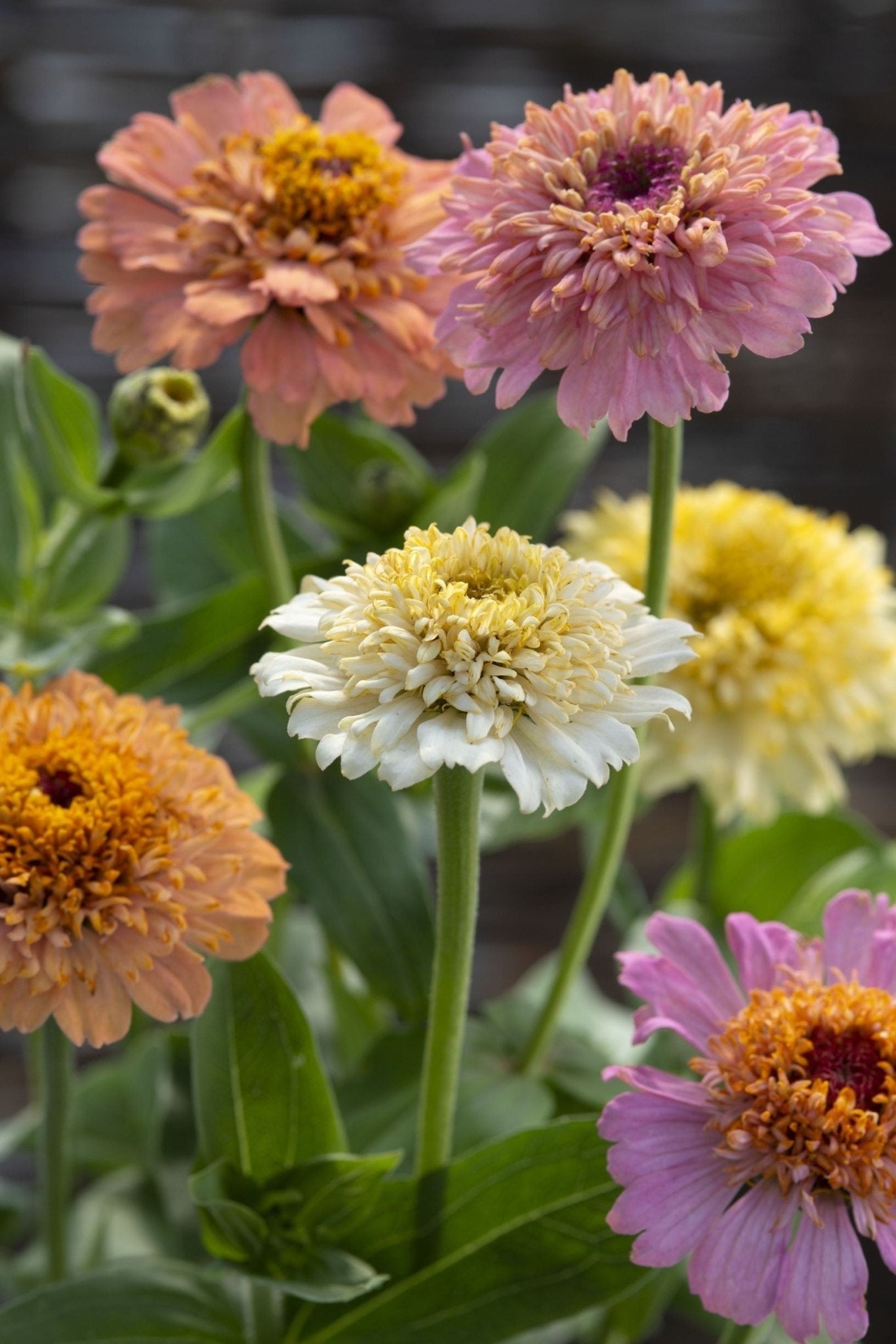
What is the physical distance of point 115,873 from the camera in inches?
11.7

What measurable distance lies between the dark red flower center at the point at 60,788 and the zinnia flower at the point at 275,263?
0.09 meters

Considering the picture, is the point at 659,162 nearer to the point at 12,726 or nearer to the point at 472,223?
the point at 472,223

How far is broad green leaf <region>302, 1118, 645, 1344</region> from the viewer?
12.7 inches

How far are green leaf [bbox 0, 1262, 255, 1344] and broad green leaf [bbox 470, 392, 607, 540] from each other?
0.25 meters

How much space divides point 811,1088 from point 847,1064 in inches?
0.6

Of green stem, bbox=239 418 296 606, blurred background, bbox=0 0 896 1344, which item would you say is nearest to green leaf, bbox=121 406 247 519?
green stem, bbox=239 418 296 606

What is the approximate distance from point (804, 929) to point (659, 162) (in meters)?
0.25

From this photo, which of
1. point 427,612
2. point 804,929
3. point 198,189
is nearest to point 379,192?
point 198,189

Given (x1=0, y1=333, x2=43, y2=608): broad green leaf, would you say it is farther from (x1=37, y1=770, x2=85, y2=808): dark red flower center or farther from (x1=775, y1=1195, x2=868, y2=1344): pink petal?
(x1=775, y1=1195, x2=868, y2=1344): pink petal

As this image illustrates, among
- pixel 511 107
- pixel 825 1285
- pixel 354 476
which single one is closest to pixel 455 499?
pixel 354 476

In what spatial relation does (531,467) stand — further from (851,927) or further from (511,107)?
(511,107)

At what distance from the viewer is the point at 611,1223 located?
0.94 ft

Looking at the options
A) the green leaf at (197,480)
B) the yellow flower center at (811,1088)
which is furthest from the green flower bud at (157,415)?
the yellow flower center at (811,1088)

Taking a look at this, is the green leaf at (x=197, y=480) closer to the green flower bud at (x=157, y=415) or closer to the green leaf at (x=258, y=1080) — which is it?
the green flower bud at (x=157, y=415)
